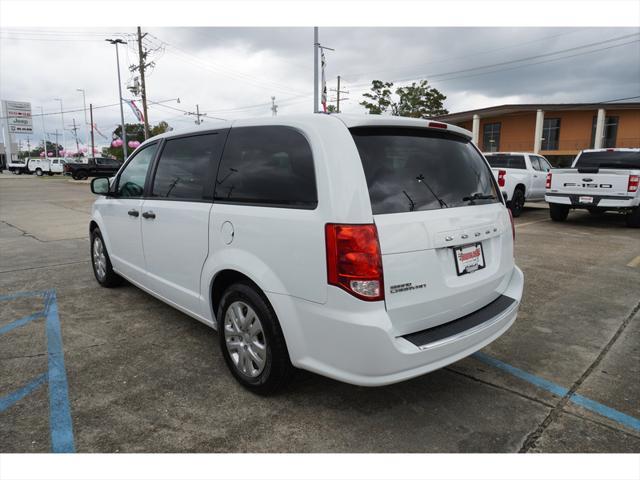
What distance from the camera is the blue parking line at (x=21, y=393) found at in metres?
2.79

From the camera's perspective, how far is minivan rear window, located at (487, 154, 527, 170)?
42.9ft

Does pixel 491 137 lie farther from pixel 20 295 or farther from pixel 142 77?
pixel 20 295

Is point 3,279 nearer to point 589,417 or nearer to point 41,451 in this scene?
point 41,451

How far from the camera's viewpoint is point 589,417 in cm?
269

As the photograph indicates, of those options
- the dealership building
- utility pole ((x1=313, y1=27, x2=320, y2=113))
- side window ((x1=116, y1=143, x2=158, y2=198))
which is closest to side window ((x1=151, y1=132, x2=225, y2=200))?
side window ((x1=116, y1=143, x2=158, y2=198))

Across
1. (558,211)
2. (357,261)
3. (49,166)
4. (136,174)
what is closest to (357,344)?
(357,261)

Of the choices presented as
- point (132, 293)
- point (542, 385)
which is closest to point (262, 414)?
point (542, 385)

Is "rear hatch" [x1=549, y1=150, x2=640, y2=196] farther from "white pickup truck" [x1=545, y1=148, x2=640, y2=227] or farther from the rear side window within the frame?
the rear side window

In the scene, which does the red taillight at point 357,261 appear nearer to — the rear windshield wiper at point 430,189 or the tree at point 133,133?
the rear windshield wiper at point 430,189

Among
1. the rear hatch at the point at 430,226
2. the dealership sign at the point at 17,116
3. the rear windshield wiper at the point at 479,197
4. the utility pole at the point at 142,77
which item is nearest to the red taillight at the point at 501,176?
the rear windshield wiper at the point at 479,197

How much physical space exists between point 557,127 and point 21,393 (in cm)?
4210

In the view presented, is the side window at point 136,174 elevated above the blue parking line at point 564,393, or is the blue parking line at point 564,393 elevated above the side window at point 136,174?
the side window at point 136,174

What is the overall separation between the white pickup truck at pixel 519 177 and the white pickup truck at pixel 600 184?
1.40m

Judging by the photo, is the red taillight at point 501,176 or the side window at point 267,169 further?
the red taillight at point 501,176
